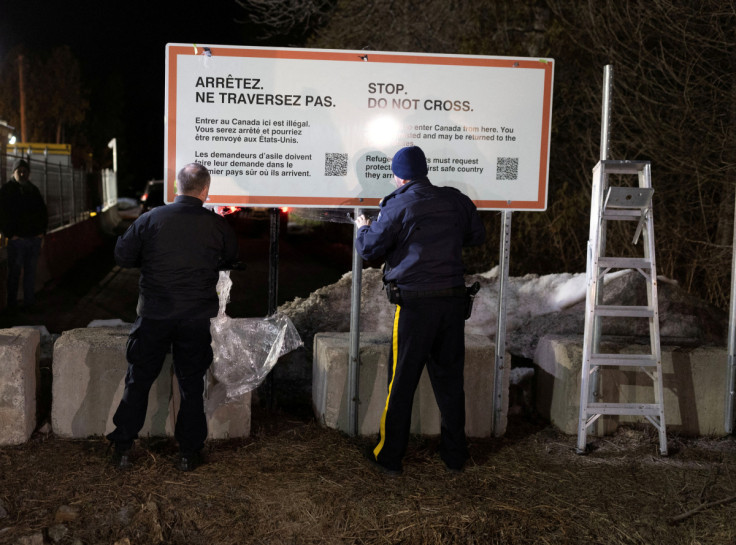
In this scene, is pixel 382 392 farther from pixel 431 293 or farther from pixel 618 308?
pixel 618 308

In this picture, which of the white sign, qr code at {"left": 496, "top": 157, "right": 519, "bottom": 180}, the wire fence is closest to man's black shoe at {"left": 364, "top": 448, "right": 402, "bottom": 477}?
the white sign

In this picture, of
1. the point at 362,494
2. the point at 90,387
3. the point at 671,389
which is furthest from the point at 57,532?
the point at 671,389

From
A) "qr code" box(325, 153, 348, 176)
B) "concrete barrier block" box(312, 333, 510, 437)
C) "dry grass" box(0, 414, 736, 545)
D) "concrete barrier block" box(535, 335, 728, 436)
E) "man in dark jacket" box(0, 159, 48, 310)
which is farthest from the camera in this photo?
"man in dark jacket" box(0, 159, 48, 310)

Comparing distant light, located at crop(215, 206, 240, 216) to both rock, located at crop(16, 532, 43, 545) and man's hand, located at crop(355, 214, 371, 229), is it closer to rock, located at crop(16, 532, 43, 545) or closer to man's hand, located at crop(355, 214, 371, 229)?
man's hand, located at crop(355, 214, 371, 229)

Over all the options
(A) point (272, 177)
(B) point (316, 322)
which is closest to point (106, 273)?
(B) point (316, 322)

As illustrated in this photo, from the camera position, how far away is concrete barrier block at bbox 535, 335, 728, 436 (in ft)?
17.5

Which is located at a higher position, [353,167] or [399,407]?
[353,167]

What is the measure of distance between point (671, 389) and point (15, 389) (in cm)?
447

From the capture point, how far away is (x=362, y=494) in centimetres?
425

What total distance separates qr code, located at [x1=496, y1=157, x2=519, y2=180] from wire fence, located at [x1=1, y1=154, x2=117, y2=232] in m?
9.62

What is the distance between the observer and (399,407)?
4.52m

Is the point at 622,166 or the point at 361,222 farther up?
the point at 622,166

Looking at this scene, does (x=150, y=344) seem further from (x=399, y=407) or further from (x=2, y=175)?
(x=2, y=175)

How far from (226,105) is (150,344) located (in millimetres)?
1669
